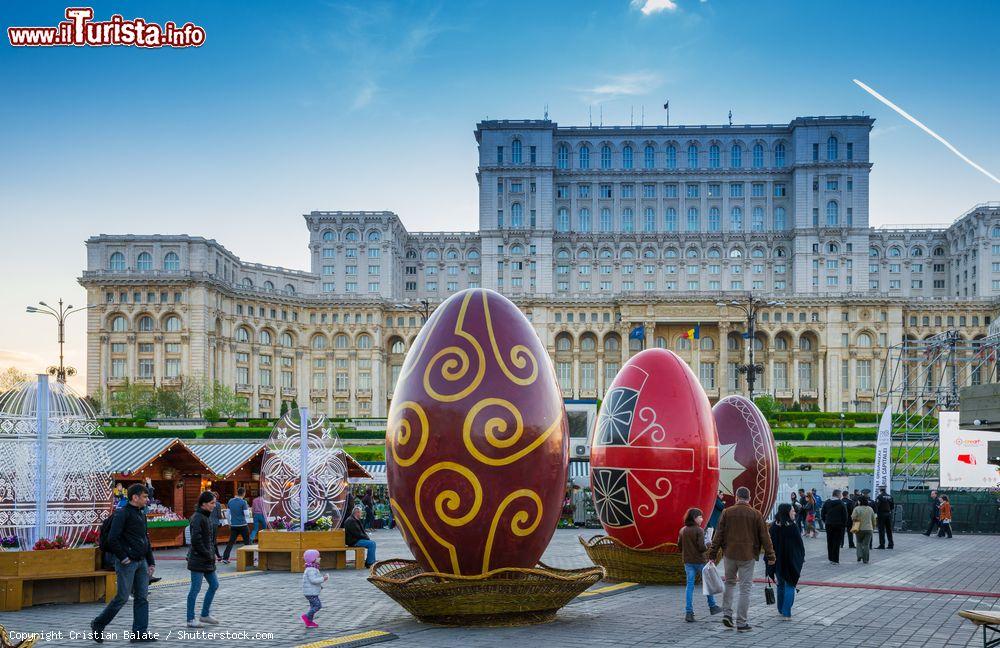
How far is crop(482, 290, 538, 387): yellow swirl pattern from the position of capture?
1278 centimetres

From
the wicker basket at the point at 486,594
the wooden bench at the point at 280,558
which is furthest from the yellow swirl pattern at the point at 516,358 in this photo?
the wooden bench at the point at 280,558

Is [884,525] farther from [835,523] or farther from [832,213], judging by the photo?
[832,213]

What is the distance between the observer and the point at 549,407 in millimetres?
12836

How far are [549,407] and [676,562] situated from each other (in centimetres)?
519

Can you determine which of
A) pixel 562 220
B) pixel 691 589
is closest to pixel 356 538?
pixel 691 589

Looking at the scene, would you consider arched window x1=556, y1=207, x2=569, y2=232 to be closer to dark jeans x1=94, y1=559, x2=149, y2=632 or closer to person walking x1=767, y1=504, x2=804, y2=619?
person walking x1=767, y1=504, x2=804, y2=619

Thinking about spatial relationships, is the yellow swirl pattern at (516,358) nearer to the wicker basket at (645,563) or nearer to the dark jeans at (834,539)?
the wicker basket at (645,563)

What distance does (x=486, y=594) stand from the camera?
1198cm

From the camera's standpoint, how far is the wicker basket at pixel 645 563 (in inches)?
651

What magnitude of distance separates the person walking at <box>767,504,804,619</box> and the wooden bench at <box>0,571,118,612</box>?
377 inches

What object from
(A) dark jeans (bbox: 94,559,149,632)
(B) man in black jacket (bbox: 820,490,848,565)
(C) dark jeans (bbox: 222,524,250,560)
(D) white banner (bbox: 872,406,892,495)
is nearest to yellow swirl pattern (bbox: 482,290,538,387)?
(A) dark jeans (bbox: 94,559,149,632)

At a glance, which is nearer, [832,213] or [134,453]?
[134,453]

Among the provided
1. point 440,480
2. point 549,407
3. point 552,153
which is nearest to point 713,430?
point 549,407

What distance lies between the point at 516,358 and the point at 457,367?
798mm
